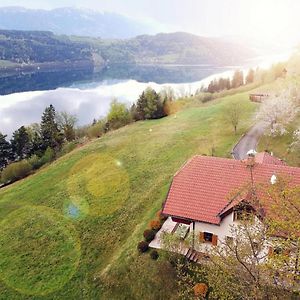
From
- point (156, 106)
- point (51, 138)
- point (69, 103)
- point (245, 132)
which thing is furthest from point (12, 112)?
point (245, 132)

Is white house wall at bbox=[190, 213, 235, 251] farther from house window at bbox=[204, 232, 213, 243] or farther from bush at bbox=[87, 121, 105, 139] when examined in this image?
bush at bbox=[87, 121, 105, 139]

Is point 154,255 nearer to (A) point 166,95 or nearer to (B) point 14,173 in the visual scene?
(B) point 14,173

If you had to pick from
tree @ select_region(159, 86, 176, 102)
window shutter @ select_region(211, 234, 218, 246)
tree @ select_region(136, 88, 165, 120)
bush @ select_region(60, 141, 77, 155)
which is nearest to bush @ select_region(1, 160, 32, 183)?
bush @ select_region(60, 141, 77, 155)

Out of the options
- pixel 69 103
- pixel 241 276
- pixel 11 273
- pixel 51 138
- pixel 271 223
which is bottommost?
pixel 69 103

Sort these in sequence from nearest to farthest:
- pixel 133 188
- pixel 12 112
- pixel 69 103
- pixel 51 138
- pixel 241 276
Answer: pixel 241 276 → pixel 133 188 → pixel 51 138 → pixel 12 112 → pixel 69 103

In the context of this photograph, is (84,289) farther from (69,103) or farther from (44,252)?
(69,103)

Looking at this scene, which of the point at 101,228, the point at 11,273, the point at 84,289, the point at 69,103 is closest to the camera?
the point at 84,289

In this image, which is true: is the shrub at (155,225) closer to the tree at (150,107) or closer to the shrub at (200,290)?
the shrub at (200,290)
